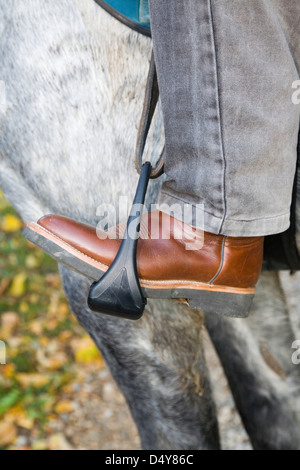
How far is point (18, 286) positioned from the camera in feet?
10.9

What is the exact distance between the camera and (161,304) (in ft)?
4.91

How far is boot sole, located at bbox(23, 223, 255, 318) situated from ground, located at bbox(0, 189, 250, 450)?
0.96 meters

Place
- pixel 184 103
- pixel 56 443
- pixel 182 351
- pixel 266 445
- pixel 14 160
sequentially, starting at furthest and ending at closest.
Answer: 1. pixel 56 443
2. pixel 266 445
3. pixel 182 351
4. pixel 14 160
5. pixel 184 103

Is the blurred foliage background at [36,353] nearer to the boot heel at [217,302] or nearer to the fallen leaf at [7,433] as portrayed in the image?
the fallen leaf at [7,433]

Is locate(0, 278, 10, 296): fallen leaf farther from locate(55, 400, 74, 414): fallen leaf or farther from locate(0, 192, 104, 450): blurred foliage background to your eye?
locate(55, 400, 74, 414): fallen leaf

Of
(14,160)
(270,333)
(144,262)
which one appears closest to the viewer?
(144,262)

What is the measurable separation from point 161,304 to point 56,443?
1332mm

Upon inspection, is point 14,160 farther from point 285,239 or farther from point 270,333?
point 270,333

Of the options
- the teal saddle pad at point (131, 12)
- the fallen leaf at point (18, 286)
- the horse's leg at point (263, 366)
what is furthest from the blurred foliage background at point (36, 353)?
the teal saddle pad at point (131, 12)

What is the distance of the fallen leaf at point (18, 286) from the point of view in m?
3.32

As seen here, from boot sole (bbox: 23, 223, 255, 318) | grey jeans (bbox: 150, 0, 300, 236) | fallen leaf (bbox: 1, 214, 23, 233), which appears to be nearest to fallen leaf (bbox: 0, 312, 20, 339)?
fallen leaf (bbox: 1, 214, 23, 233)

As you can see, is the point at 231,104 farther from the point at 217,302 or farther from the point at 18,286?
the point at 18,286

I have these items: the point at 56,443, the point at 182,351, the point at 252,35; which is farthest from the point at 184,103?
the point at 56,443

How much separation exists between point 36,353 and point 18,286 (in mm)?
514
